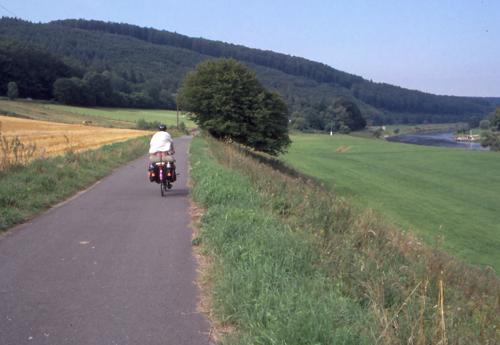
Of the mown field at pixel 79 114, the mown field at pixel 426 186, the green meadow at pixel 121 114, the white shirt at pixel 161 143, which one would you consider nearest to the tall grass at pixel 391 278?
the mown field at pixel 426 186

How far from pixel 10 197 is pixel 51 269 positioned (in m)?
4.76

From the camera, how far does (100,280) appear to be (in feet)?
23.1

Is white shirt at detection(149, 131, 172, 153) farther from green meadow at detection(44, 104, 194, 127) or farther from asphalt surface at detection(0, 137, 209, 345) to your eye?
green meadow at detection(44, 104, 194, 127)

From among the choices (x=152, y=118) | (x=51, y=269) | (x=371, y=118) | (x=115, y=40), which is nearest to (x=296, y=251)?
(x=51, y=269)

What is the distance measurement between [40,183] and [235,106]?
113 feet

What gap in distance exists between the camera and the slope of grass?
15.6ft

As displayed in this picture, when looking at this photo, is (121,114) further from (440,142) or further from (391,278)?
(391,278)

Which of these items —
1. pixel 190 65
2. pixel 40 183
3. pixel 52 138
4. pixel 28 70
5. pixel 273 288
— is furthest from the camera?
pixel 190 65

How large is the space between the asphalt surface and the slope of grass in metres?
0.38

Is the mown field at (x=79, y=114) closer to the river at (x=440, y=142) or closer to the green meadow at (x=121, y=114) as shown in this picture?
the green meadow at (x=121, y=114)

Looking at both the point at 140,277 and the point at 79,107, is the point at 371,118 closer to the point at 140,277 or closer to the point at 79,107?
the point at 79,107

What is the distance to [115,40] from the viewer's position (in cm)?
17588

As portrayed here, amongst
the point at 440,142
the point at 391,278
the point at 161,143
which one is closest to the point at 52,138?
the point at 161,143

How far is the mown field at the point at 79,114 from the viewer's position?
84425 millimetres
